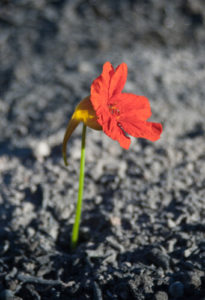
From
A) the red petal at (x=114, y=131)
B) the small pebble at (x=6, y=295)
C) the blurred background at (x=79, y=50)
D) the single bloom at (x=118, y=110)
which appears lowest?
the small pebble at (x=6, y=295)

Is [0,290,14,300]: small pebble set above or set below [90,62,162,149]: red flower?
below

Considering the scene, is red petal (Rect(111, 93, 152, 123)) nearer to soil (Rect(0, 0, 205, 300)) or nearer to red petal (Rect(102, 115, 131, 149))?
red petal (Rect(102, 115, 131, 149))

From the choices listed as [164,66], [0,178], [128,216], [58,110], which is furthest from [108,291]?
[164,66]

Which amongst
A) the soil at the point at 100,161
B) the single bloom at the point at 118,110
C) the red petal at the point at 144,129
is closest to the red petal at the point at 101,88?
the single bloom at the point at 118,110

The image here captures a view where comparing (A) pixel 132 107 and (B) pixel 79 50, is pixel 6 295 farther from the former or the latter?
(B) pixel 79 50

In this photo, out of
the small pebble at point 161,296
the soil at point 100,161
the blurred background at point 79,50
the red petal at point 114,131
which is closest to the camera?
the red petal at point 114,131

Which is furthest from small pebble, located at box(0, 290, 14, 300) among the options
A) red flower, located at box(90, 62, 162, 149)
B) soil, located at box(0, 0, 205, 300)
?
red flower, located at box(90, 62, 162, 149)

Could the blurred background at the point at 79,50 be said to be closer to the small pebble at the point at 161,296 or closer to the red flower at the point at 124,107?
the red flower at the point at 124,107

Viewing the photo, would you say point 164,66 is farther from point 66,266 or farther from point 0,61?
point 66,266

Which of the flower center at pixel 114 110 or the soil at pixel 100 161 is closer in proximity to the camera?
the flower center at pixel 114 110
